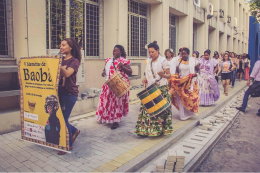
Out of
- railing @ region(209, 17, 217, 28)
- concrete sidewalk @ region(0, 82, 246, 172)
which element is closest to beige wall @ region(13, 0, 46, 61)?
concrete sidewalk @ region(0, 82, 246, 172)

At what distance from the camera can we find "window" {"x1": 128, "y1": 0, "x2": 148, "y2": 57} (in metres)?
10.5

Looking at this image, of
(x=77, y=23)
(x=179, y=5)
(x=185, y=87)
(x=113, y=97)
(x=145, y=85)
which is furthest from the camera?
(x=179, y=5)

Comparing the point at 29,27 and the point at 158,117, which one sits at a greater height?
the point at 29,27

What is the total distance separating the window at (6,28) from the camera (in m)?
5.73

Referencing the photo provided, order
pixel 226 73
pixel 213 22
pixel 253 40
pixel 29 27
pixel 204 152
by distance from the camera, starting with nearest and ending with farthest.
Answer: pixel 204 152
pixel 29 27
pixel 226 73
pixel 213 22
pixel 253 40

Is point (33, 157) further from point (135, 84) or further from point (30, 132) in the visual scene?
point (135, 84)

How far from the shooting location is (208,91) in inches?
335

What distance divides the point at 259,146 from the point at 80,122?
13.2 ft

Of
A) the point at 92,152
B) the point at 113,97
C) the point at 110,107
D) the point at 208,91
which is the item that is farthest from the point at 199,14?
the point at 92,152

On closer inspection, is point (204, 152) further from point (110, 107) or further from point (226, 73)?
point (226, 73)

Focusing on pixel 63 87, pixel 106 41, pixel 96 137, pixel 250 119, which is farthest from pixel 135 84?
pixel 63 87

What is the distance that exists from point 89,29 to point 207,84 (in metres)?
4.50

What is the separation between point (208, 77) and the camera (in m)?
8.80

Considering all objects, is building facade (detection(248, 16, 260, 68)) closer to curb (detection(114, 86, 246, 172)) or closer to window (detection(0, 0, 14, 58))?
curb (detection(114, 86, 246, 172))
